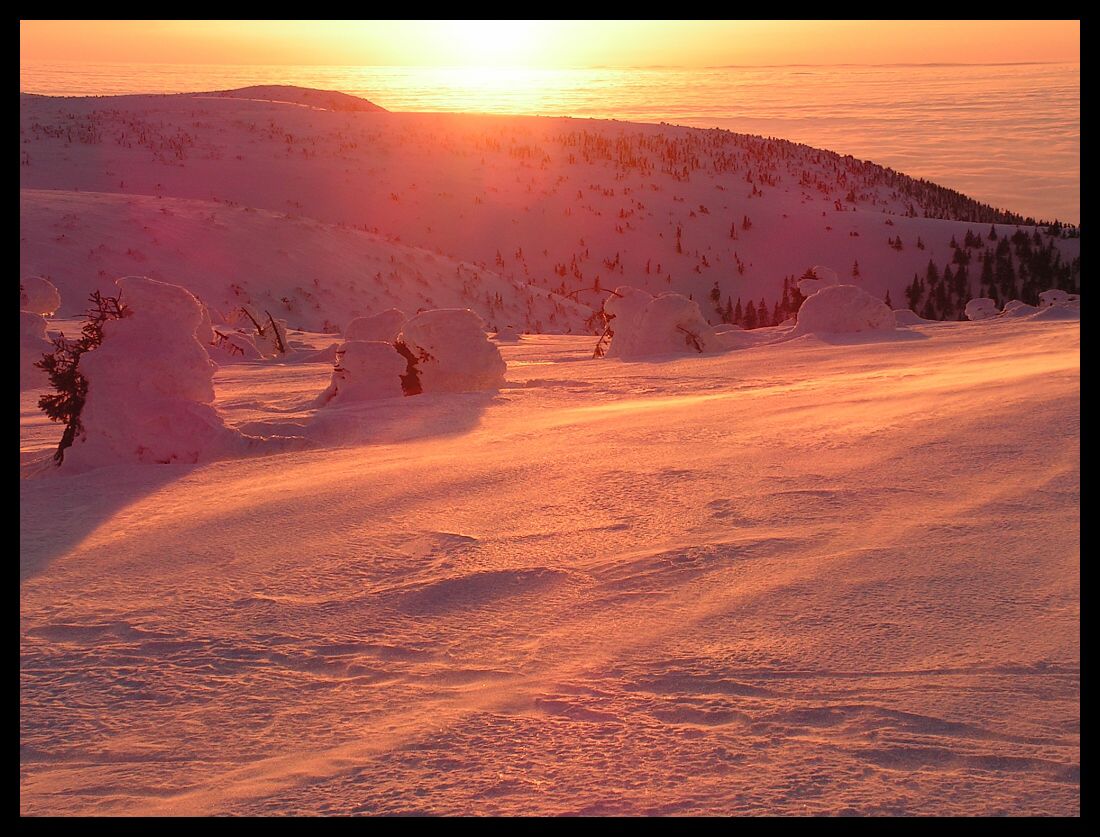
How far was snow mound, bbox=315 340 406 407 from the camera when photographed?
24.7 feet

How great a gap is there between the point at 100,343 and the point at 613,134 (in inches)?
1371

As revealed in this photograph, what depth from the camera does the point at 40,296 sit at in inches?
494

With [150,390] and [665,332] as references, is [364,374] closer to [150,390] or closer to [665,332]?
[150,390]

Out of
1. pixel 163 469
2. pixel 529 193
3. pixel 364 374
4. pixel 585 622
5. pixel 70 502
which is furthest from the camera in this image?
pixel 529 193

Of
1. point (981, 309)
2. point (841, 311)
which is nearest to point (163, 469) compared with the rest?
point (841, 311)

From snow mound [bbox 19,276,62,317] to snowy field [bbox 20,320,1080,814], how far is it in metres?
8.10

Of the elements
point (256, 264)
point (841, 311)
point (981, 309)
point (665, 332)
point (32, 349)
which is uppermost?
point (256, 264)

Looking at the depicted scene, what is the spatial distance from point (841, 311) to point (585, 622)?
8.40 m

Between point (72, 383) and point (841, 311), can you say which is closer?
point (72, 383)

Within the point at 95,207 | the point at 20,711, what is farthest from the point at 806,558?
the point at 95,207

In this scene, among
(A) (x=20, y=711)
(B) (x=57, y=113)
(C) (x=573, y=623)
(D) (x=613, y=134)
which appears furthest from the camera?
(D) (x=613, y=134)

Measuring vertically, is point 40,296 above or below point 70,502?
above
